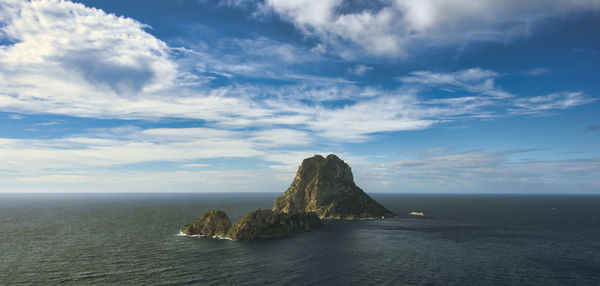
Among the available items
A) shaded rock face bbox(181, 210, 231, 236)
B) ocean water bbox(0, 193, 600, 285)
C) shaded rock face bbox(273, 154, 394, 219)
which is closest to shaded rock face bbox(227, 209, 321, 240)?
shaded rock face bbox(181, 210, 231, 236)

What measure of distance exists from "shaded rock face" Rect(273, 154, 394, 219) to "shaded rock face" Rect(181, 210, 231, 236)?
57742mm

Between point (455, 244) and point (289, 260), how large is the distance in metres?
50.0

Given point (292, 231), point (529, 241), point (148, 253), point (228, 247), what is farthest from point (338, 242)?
point (529, 241)

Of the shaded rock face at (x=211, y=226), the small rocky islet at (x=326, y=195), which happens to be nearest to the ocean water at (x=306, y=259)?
the shaded rock face at (x=211, y=226)

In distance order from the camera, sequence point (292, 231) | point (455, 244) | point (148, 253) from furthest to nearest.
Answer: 1. point (292, 231)
2. point (455, 244)
3. point (148, 253)

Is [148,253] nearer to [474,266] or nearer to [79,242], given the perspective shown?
[79,242]

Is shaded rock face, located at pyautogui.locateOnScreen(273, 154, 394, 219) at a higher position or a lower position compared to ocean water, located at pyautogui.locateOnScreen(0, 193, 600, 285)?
higher

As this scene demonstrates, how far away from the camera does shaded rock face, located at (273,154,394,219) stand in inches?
6090

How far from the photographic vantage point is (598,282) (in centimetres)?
5316

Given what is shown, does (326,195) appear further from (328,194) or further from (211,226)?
(211,226)

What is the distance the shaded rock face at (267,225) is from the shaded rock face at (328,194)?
4209cm

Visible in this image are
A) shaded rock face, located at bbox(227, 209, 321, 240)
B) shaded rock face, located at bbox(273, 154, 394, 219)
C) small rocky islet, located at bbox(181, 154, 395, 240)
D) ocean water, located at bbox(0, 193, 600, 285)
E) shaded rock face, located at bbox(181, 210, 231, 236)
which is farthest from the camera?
shaded rock face, located at bbox(273, 154, 394, 219)

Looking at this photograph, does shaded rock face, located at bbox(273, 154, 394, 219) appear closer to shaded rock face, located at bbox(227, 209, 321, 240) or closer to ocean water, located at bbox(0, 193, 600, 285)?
shaded rock face, located at bbox(227, 209, 321, 240)

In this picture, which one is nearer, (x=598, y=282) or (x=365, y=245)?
(x=598, y=282)
